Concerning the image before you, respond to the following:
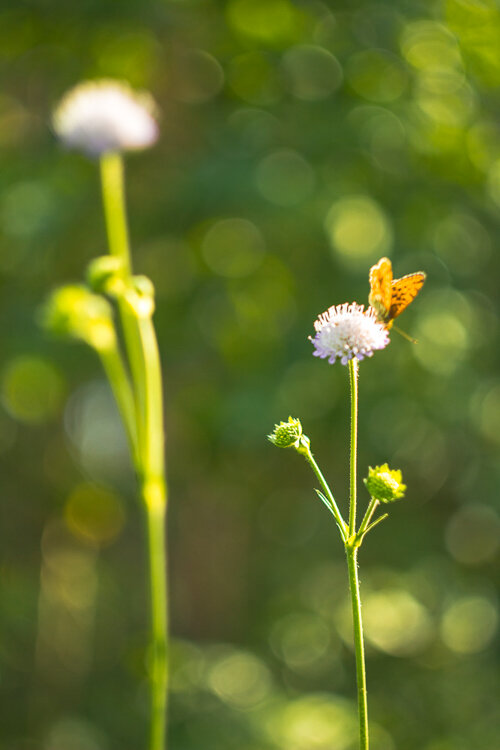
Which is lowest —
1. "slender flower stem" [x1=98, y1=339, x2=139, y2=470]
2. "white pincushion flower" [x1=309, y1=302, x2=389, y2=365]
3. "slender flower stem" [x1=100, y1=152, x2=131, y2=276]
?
"white pincushion flower" [x1=309, y1=302, x2=389, y2=365]

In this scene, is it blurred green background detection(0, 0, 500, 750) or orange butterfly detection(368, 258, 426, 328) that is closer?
orange butterfly detection(368, 258, 426, 328)

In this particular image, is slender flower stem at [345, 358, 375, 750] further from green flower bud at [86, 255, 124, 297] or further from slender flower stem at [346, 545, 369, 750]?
green flower bud at [86, 255, 124, 297]

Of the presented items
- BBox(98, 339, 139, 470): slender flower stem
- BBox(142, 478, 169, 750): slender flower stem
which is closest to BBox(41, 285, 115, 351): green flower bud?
BBox(98, 339, 139, 470): slender flower stem

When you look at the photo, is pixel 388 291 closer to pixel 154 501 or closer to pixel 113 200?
pixel 154 501

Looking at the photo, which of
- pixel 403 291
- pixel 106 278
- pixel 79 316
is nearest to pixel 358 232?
pixel 79 316

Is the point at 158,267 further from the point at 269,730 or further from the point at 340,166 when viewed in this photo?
the point at 269,730

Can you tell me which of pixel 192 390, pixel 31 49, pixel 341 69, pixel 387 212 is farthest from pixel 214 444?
pixel 31 49

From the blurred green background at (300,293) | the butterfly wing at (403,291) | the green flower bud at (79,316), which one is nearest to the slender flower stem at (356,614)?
the butterfly wing at (403,291)
